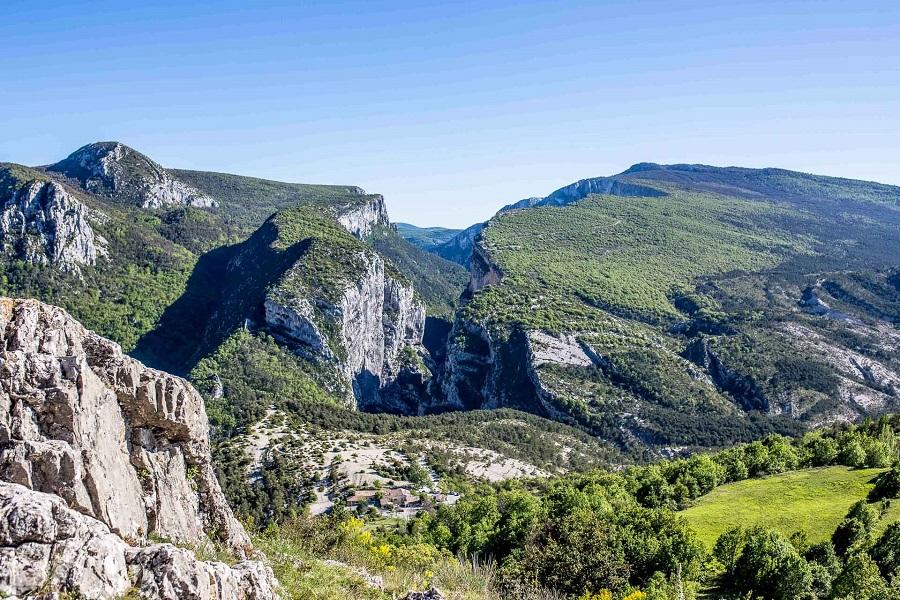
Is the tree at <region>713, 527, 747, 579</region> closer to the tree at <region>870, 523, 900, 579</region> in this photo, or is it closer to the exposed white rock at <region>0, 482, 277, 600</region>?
the tree at <region>870, 523, 900, 579</region>

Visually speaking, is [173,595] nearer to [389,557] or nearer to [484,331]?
[389,557]

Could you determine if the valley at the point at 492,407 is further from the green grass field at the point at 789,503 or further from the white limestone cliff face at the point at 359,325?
the white limestone cliff face at the point at 359,325

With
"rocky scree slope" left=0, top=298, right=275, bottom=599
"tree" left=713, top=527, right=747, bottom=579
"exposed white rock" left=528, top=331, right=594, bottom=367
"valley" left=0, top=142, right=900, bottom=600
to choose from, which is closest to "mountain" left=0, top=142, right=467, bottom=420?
"valley" left=0, top=142, right=900, bottom=600

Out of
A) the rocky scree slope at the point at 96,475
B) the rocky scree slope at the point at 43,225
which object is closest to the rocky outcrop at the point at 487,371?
the rocky scree slope at the point at 43,225

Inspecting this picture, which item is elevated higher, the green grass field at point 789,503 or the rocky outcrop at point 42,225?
the rocky outcrop at point 42,225

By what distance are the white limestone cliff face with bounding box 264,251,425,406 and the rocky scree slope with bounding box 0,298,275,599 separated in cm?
11900

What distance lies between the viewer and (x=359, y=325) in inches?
6294

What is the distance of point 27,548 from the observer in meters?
11.3

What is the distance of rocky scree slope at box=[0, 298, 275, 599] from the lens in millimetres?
11648

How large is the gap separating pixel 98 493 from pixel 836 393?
156 meters

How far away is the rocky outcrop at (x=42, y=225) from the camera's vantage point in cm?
14925

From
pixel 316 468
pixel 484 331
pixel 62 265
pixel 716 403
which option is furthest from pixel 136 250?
pixel 716 403

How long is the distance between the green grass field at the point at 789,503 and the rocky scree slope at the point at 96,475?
132 feet

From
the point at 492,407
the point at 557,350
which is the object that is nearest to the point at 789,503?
the point at 557,350
